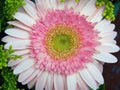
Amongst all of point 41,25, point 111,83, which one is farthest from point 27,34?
point 111,83

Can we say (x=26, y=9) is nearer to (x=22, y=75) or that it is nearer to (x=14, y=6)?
(x=14, y=6)

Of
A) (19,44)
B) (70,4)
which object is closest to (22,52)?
(19,44)

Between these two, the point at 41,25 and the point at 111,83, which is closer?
the point at 41,25

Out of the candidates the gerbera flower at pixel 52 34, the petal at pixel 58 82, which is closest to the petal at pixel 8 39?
the gerbera flower at pixel 52 34

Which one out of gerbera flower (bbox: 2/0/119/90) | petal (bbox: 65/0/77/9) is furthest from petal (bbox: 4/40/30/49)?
petal (bbox: 65/0/77/9)

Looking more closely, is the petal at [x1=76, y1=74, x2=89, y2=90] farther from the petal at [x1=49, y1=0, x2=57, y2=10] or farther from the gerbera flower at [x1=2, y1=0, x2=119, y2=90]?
the petal at [x1=49, y1=0, x2=57, y2=10]

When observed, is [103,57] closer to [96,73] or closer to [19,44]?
[96,73]

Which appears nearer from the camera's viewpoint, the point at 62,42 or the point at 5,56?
the point at 5,56
